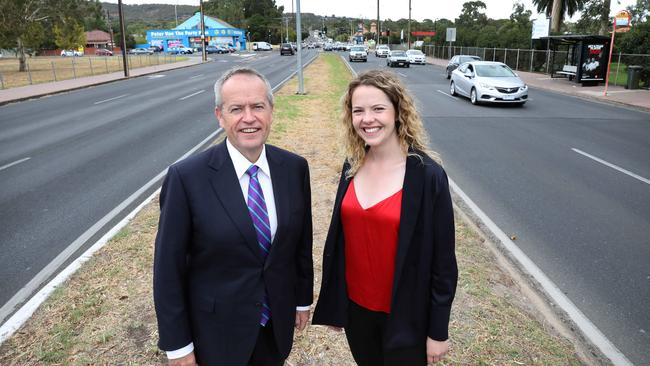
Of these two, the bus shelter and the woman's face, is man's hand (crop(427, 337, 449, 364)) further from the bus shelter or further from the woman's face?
the bus shelter

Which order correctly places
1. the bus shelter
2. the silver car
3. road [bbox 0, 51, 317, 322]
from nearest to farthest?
1. road [bbox 0, 51, 317, 322]
2. the silver car
3. the bus shelter

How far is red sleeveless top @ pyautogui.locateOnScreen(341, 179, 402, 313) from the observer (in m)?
2.29

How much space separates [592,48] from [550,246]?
74.1 feet

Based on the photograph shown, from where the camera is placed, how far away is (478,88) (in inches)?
650

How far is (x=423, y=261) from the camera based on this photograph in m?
2.24

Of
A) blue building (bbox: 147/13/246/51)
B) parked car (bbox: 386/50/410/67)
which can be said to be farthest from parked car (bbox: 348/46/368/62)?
blue building (bbox: 147/13/246/51)

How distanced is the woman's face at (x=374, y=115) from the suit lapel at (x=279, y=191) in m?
0.46

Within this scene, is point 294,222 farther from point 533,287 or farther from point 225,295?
point 533,287

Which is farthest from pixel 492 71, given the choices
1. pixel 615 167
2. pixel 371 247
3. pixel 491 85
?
pixel 371 247

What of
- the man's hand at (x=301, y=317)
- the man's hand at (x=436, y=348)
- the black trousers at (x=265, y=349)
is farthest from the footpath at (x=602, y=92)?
the black trousers at (x=265, y=349)

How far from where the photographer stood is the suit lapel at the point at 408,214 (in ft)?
7.23

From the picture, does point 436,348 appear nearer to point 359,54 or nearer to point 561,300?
point 561,300

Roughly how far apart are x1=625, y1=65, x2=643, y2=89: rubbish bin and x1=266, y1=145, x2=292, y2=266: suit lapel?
24.5m

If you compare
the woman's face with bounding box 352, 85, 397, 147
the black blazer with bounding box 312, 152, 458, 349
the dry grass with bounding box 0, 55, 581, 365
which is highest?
the woman's face with bounding box 352, 85, 397, 147
